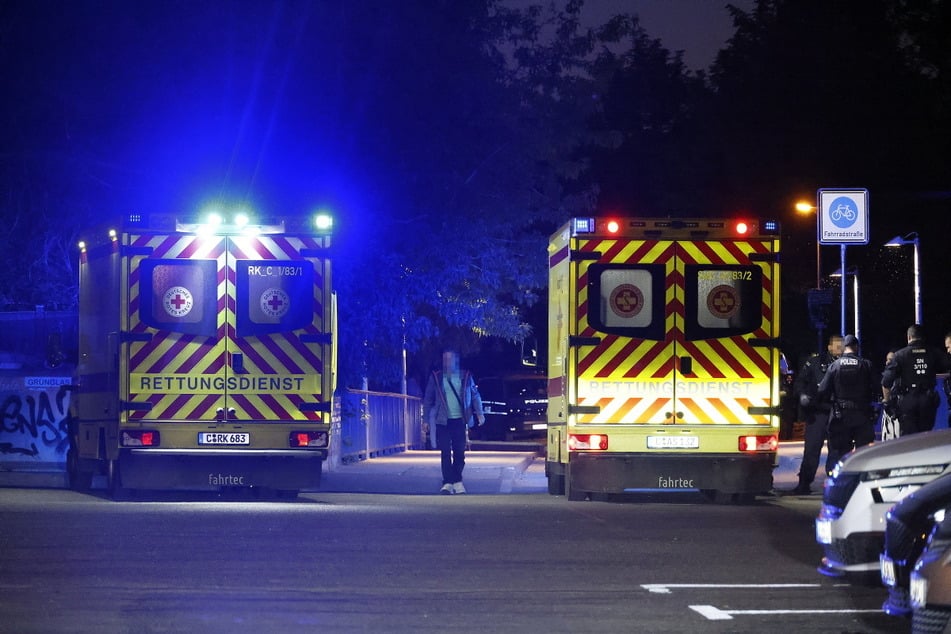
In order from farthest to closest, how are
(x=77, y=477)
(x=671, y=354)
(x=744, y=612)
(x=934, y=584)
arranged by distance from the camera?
1. (x=77, y=477)
2. (x=671, y=354)
3. (x=744, y=612)
4. (x=934, y=584)

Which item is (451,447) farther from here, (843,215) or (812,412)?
(843,215)

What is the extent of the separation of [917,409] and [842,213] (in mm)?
5882

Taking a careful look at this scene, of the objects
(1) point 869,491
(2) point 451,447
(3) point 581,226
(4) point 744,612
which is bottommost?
(4) point 744,612

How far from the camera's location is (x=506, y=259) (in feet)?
126

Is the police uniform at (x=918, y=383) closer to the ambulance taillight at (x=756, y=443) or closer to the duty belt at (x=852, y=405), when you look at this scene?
the duty belt at (x=852, y=405)

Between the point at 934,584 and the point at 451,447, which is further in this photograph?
the point at 451,447

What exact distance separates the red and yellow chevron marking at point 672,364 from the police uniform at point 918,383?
1.99 m

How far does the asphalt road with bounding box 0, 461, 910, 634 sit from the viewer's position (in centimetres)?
978

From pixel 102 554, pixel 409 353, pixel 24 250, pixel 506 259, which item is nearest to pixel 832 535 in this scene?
pixel 102 554

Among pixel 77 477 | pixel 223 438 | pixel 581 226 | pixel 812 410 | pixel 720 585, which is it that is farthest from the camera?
pixel 77 477

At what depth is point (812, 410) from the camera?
2186cm

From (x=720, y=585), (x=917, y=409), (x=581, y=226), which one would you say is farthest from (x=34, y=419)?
(x=720, y=585)

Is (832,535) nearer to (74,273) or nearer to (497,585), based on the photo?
(497,585)

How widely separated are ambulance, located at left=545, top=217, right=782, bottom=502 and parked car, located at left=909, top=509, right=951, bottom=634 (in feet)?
40.9
